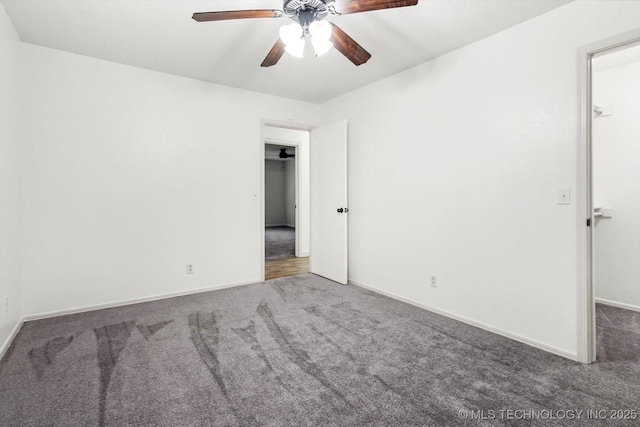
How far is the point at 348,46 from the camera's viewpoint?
6.84ft

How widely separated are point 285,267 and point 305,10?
3.95m

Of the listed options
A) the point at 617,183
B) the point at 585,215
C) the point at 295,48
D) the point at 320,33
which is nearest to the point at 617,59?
the point at 617,183

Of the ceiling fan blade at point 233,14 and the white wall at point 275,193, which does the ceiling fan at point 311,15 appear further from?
the white wall at point 275,193

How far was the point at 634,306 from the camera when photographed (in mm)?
3225

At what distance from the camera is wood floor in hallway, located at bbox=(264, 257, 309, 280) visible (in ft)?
15.5

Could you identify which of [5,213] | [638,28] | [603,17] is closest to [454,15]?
[603,17]

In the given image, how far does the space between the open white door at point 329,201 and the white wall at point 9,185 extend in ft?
10.7

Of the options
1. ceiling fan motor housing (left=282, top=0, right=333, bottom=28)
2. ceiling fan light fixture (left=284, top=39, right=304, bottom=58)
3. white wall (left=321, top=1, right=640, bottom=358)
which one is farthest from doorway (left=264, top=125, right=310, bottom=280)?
ceiling fan motor housing (left=282, top=0, right=333, bottom=28)

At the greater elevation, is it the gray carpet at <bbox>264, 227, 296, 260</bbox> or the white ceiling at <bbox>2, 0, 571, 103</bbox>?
the white ceiling at <bbox>2, 0, 571, 103</bbox>

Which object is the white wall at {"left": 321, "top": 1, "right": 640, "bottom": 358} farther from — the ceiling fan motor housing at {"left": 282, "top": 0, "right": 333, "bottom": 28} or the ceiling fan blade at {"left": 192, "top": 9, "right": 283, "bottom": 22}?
the ceiling fan blade at {"left": 192, "top": 9, "right": 283, "bottom": 22}

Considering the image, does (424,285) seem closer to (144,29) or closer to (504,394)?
(504,394)

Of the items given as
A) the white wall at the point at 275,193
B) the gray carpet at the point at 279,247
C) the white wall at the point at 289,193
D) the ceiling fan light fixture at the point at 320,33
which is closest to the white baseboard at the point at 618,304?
the ceiling fan light fixture at the point at 320,33

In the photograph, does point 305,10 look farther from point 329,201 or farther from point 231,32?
point 329,201

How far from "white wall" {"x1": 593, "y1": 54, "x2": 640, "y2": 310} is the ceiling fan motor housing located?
3.29 meters
